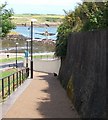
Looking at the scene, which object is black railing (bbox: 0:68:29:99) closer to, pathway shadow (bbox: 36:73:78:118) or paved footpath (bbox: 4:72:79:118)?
paved footpath (bbox: 4:72:79:118)

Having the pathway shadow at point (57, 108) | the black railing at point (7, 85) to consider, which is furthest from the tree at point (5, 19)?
the pathway shadow at point (57, 108)

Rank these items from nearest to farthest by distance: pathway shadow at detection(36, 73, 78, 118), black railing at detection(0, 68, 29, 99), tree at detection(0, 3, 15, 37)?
1. pathway shadow at detection(36, 73, 78, 118)
2. black railing at detection(0, 68, 29, 99)
3. tree at detection(0, 3, 15, 37)

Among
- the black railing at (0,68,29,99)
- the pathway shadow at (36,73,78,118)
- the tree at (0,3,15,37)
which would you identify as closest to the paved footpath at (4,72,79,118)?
the pathway shadow at (36,73,78,118)

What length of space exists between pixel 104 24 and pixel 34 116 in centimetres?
402

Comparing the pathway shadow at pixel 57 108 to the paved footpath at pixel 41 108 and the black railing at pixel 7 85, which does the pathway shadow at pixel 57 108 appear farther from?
the black railing at pixel 7 85

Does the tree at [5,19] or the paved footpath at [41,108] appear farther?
the tree at [5,19]

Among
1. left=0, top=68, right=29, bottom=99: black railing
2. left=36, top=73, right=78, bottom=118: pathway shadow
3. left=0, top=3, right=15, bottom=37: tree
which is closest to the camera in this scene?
left=36, top=73, right=78, bottom=118: pathway shadow

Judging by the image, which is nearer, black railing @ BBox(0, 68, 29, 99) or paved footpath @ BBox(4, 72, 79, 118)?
paved footpath @ BBox(4, 72, 79, 118)

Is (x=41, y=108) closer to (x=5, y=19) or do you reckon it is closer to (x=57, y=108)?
(x=57, y=108)

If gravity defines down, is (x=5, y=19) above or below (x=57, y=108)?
above

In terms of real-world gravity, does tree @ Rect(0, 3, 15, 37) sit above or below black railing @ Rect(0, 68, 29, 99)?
above

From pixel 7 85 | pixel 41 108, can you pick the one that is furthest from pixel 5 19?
pixel 41 108

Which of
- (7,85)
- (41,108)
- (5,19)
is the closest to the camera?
(41,108)

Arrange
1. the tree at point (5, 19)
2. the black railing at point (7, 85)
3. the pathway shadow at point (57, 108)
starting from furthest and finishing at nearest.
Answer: the tree at point (5, 19) < the black railing at point (7, 85) < the pathway shadow at point (57, 108)
